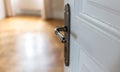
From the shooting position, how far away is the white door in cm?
43

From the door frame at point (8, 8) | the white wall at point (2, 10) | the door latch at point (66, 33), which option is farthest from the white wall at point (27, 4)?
the door latch at point (66, 33)

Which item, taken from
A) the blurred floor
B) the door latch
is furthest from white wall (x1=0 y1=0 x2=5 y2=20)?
the door latch

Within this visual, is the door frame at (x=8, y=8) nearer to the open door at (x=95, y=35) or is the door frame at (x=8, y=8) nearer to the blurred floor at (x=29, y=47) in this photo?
the blurred floor at (x=29, y=47)

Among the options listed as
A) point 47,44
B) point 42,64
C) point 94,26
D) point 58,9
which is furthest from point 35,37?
point 94,26

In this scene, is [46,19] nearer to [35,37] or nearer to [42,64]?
[35,37]

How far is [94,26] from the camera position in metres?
0.51

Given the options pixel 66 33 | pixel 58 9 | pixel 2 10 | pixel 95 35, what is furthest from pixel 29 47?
pixel 95 35

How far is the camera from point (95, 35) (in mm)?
510

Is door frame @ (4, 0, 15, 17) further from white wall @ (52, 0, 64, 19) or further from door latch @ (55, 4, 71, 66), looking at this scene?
door latch @ (55, 4, 71, 66)

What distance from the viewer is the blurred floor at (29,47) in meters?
2.36

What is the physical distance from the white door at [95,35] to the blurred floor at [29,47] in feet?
5.47

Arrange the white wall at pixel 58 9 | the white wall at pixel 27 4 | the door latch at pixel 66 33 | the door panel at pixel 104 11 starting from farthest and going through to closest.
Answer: the white wall at pixel 27 4
the white wall at pixel 58 9
the door latch at pixel 66 33
the door panel at pixel 104 11

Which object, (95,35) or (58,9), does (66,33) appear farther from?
(58,9)

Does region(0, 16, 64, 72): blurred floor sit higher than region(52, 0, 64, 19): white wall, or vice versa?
region(52, 0, 64, 19): white wall
